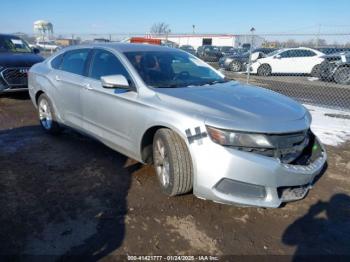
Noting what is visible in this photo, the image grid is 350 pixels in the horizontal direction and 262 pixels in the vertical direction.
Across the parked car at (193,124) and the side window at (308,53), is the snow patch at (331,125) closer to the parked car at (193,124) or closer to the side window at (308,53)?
the parked car at (193,124)

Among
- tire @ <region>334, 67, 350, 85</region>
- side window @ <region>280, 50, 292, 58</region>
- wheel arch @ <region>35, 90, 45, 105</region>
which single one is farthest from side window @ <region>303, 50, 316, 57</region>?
wheel arch @ <region>35, 90, 45, 105</region>

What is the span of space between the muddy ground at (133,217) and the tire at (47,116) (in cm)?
104

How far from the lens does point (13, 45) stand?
9.77m

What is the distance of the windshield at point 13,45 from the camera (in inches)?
375

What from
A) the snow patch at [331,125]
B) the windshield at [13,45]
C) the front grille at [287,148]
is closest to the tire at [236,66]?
the snow patch at [331,125]

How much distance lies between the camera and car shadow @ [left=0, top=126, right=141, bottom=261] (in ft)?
9.30

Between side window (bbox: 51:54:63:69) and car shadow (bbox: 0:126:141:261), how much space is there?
122cm

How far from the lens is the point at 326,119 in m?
7.29

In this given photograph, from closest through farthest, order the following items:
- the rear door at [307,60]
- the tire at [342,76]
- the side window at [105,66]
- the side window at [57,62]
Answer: the side window at [105,66], the side window at [57,62], the tire at [342,76], the rear door at [307,60]

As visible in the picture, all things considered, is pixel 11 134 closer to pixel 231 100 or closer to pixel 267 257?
pixel 231 100

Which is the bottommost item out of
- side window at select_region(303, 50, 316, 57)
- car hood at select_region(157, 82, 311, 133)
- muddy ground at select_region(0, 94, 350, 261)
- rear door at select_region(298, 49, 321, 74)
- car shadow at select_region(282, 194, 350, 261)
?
car shadow at select_region(282, 194, 350, 261)

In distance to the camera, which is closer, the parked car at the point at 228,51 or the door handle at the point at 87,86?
the door handle at the point at 87,86

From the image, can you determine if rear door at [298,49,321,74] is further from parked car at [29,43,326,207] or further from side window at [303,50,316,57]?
parked car at [29,43,326,207]

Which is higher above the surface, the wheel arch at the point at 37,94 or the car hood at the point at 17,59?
the car hood at the point at 17,59
